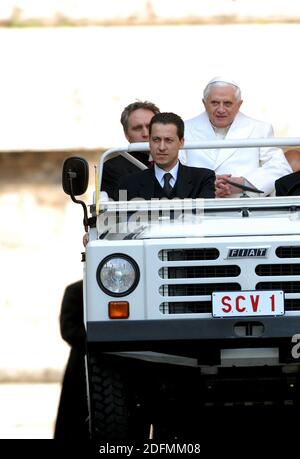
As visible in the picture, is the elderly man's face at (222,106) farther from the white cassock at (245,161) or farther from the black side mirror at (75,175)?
the black side mirror at (75,175)

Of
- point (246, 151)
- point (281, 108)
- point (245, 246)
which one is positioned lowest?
point (245, 246)

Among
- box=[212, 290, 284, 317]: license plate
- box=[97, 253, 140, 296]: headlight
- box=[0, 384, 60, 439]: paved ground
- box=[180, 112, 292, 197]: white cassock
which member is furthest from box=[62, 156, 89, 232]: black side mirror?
box=[0, 384, 60, 439]: paved ground

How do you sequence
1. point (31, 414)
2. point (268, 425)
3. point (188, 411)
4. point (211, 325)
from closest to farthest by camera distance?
point (211, 325) < point (188, 411) < point (268, 425) < point (31, 414)

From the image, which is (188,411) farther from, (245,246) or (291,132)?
(291,132)

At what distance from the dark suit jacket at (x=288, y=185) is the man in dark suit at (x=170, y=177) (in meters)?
0.46

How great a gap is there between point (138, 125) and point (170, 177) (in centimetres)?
157

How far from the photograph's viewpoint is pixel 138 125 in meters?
13.2

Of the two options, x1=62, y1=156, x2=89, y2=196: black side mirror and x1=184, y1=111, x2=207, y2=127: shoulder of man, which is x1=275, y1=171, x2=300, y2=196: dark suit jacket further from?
x1=62, y1=156, x2=89, y2=196: black side mirror

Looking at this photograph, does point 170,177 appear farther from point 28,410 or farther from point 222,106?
point 28,410

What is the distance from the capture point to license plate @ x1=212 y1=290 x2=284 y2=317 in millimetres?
10648

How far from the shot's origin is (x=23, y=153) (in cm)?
2003

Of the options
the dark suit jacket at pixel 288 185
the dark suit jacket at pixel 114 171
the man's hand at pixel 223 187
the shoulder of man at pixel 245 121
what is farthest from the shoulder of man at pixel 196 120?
the dark suit jacket at pixel 288 185

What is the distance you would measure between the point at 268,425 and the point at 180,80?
6613 mm

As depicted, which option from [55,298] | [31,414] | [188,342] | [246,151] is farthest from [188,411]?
[55,298]
